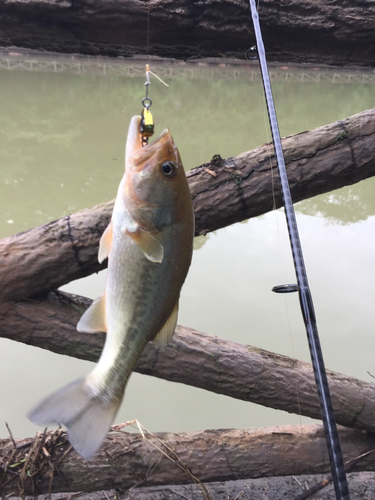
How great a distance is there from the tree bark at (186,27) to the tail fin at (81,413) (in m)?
1.15

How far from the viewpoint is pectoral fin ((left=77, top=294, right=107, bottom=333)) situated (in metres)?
0.63

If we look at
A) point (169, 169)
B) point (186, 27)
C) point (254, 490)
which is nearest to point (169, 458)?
point (254, 490)

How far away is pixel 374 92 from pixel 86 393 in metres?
8.51

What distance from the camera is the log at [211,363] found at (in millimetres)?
1178

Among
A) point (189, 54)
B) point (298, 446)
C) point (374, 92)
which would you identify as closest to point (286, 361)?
point (298, 446)

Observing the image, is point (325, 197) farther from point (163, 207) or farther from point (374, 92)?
point (163, 207)

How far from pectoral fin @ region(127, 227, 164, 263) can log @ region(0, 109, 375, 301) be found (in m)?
0.53

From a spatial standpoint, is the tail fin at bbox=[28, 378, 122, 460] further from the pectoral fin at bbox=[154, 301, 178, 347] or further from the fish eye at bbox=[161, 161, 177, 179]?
the fish eye at bbox=[161, 161, 177, 179]


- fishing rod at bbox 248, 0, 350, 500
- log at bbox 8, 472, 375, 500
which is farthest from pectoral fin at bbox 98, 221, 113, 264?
log at bbox 8, 472, 375, 500

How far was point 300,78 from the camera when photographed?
8.42 m

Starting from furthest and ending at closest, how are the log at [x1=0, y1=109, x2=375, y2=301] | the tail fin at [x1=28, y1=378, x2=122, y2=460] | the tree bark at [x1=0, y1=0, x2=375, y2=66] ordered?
the tree bark at [x1=0, y1=0, x2=375, y2=66], the log at [x1=0, y1=109, x2=375, y2=301], the tail fin at [x1=28, y1=378, x2=122, y2=460]

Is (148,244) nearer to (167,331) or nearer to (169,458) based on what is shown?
(167,331)

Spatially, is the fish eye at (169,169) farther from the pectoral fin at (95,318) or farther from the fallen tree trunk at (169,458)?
the fallen tree trunk at (169,458)

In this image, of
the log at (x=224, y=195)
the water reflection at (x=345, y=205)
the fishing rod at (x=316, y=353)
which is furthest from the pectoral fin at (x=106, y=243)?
the water reflection at (x=345, y=205)
